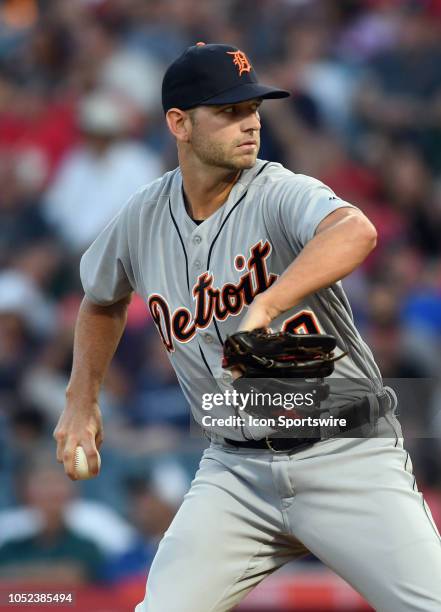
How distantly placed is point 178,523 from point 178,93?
122 centimetres

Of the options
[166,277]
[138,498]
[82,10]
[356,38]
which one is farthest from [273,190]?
[82,10]

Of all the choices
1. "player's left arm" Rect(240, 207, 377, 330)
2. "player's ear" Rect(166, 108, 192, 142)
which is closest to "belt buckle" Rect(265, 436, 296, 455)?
"player's left arm" Rect(240, 207, 377, 330)

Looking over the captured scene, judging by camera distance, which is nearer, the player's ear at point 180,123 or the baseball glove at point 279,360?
the baseball glove at point 279,360

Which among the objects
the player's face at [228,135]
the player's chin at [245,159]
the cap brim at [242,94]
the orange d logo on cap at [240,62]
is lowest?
the player's chin at [245,159]

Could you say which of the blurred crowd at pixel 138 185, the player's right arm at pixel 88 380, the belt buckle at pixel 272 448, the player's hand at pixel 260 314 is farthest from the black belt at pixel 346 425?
the blurred crowd at pixel 138 185

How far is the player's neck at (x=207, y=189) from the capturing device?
3.22 m

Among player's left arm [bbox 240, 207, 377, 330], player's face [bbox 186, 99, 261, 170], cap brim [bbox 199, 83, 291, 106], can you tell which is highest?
cap brim [bbox 199, 83, 291, 106]

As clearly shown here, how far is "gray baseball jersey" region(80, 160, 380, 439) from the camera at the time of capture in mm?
3023

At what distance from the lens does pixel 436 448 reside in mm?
4996

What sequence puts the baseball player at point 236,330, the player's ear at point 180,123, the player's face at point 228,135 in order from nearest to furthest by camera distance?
the baseball player at point 236,330, the player's face at point 228,135, the player's ear at point 180,123

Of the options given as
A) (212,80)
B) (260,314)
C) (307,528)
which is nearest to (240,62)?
(212,80)

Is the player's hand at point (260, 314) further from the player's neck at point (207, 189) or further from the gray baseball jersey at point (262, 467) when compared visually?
the player's neck at point (207, 189)

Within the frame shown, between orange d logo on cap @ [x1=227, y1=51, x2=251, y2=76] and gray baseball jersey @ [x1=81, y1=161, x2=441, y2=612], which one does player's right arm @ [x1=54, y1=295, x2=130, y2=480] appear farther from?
orange d logo on cap @ [x1=227, y1=51, x2=251, y2=76]

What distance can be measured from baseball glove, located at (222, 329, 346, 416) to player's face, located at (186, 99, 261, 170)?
0.64m
